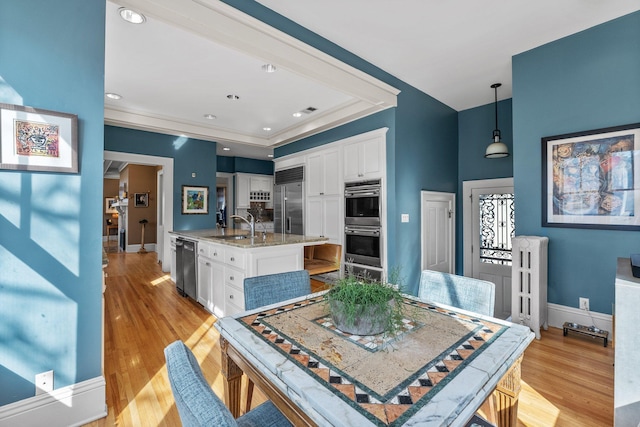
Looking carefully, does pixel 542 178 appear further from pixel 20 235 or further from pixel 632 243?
pixel 20 235

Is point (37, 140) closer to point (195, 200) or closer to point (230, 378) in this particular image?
point (230, 378)

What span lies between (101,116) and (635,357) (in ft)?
10.2

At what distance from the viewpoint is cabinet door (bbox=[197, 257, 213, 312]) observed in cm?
349

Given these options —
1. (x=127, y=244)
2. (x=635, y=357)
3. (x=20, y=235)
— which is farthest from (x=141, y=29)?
(x=127, y=244)

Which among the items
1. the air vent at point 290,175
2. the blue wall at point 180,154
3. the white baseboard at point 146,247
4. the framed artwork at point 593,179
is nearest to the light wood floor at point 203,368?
the framed artwork at point 593,179

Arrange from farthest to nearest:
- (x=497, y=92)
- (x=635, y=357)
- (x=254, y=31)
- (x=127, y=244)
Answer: (x=127, y=244) < (x=497, y=92) < (x=254, y=31) < (x=635, y=357)

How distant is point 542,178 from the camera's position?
119 inches

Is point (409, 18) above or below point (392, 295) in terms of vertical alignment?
above

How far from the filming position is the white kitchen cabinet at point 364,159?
12.8 feet

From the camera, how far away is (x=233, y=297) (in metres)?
3.01

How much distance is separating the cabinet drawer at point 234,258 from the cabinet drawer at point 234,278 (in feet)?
0.21

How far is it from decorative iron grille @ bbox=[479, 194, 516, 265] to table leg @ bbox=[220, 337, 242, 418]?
4278 millimetres

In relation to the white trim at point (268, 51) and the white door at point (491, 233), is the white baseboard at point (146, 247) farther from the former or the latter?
the white door at point (491, 233)

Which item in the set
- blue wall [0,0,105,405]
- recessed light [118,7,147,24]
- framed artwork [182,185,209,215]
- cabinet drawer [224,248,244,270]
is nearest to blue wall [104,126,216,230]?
framed artwork [182,185,209,215]
